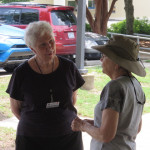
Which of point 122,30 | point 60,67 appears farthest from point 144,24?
point 60,67

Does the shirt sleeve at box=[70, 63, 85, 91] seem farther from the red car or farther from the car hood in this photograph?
the red car

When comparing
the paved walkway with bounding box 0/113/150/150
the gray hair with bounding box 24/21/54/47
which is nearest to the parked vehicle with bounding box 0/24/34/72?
the paved walkway with bounding box 0/113/150/150

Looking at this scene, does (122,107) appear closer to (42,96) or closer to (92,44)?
(42,96)

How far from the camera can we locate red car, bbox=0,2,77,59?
10.9m

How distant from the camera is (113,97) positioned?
7.16 feet

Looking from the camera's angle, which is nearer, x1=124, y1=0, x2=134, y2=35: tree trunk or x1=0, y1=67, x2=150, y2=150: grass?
x1=0, y1=67, x2=150, y2=150: grass

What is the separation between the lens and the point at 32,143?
288cm

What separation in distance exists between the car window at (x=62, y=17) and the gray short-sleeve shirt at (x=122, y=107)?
8.83 meters

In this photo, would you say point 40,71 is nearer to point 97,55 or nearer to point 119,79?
point 119,79

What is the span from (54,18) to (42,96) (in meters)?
8.38

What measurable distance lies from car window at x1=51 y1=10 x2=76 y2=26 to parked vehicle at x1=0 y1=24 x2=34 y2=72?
62.0 inches

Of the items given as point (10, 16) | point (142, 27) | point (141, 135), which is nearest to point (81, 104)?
point (141, 135)

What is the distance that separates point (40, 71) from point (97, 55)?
30.4ft

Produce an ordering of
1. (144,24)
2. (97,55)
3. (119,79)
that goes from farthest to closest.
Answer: (144,24), (97,55), (119,79)
